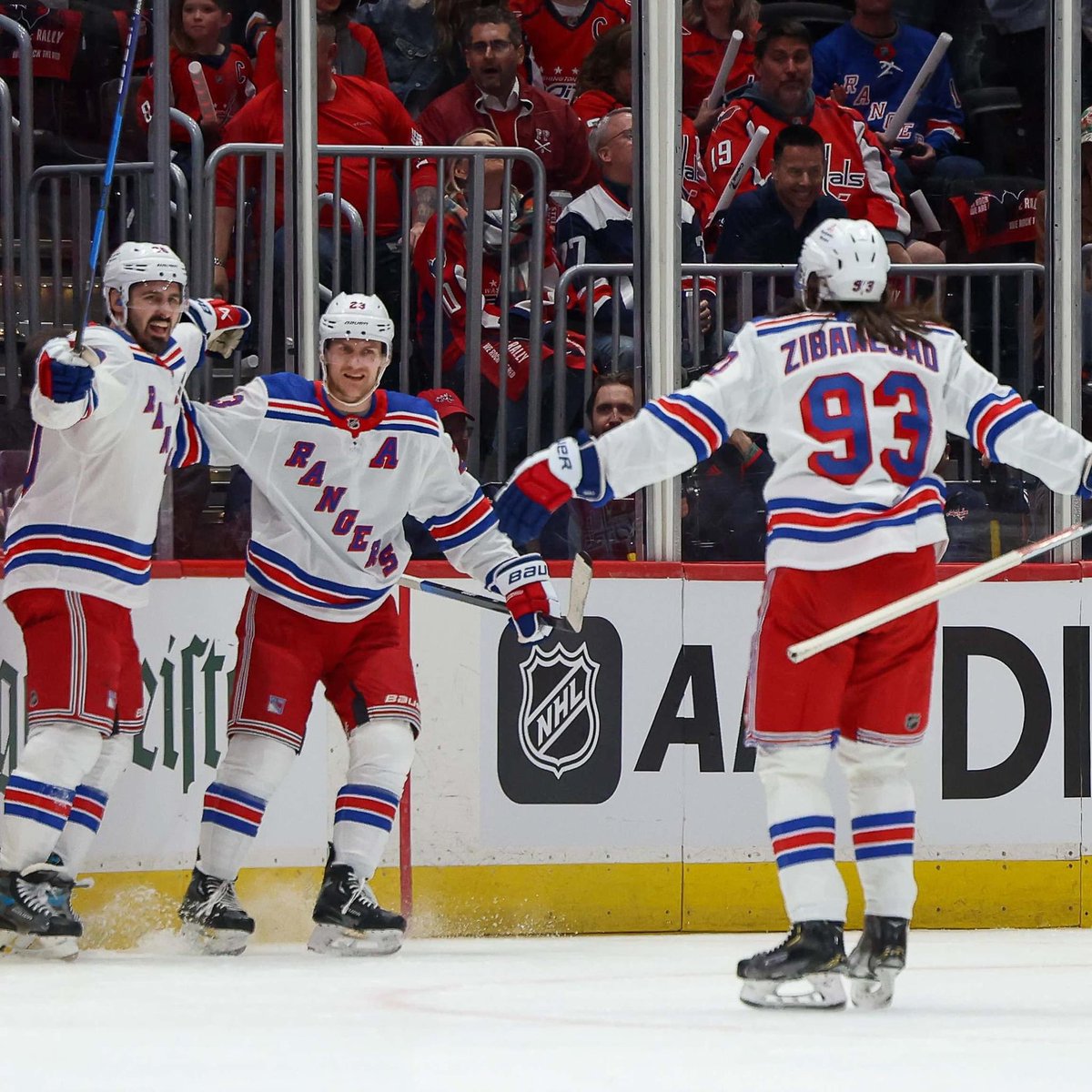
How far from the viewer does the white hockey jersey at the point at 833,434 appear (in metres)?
3.74

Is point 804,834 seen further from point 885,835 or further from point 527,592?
point 527,592

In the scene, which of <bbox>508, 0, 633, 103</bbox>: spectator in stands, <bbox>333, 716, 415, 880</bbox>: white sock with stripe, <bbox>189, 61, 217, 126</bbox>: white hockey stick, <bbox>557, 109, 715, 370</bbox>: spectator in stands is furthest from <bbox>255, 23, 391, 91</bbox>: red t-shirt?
<bbox>333, 716, 415, 880</bbox>: white sock with stripe

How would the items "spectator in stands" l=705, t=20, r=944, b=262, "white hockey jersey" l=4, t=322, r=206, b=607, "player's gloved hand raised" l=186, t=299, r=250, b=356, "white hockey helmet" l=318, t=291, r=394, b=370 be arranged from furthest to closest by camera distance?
"spectator in stands" l=705, t=20, r=944, b=262
"player's gloved hand raised" l=186, t=299, r=250, b=356
"white hockey helmet" l=318, t=291, r=394, b=370
"white hockey jersey" l=4, t=322, r=206, b=607

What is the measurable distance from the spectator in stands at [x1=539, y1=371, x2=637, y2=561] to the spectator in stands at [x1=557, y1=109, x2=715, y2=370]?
0.11 m

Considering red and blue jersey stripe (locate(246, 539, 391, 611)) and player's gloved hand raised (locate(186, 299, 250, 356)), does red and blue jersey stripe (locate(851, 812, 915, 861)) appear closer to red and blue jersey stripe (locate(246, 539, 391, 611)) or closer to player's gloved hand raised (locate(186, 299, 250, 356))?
red and blue jersey stripe (locate(246, 539, 391, 611))

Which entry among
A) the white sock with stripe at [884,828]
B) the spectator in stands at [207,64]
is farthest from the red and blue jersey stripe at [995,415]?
the spectator in stands at [207,64]

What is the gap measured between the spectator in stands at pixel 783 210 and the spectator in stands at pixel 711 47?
17.7 inches

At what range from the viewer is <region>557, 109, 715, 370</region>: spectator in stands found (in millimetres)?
5434

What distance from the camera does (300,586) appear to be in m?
4.48

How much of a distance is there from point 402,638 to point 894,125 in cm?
261

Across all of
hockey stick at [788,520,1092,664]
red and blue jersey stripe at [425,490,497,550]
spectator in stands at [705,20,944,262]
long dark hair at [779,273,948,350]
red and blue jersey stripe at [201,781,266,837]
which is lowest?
red and blue jersey stripe at [201,781,266,837]

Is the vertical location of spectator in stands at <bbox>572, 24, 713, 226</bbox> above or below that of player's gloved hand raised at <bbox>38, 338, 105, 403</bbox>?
above

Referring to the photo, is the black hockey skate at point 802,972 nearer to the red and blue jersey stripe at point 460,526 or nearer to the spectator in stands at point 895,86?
the red and blue jersey stripe at point 460,526

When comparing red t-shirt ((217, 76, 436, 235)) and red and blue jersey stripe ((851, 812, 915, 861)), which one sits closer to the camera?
red and blue jersey stripe ((851, 812, 915, 861))
